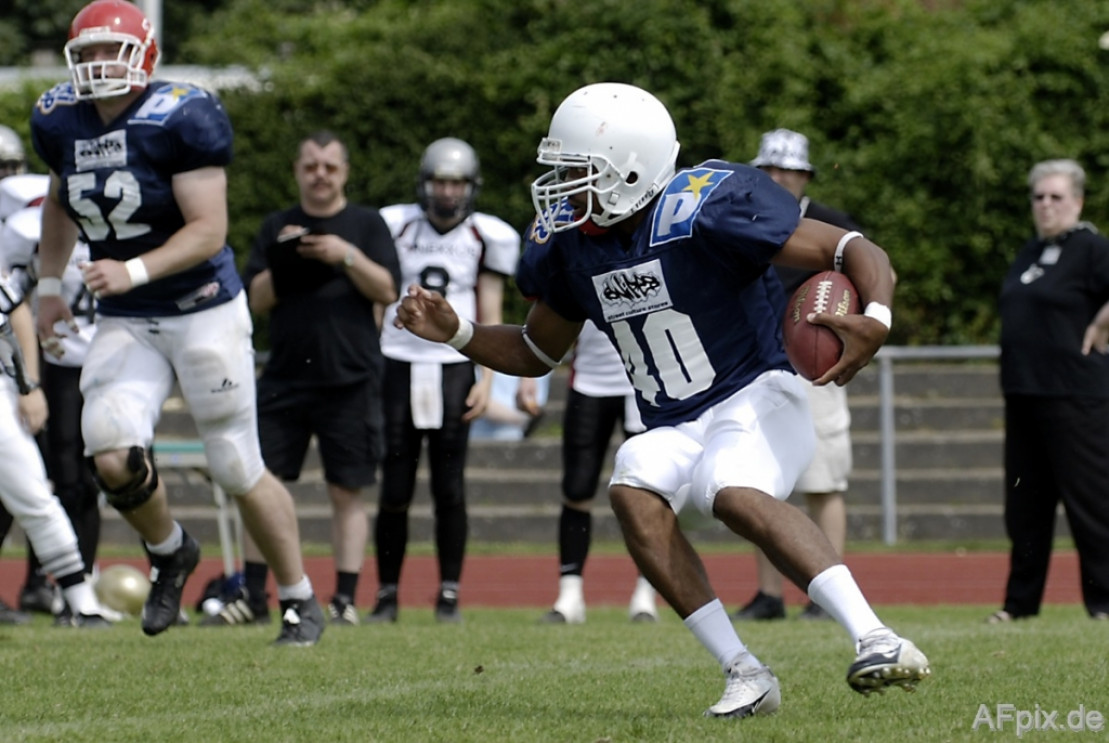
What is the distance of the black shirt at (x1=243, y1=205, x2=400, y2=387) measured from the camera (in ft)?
25.7

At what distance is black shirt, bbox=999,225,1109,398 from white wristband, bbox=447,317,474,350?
11.8 ft

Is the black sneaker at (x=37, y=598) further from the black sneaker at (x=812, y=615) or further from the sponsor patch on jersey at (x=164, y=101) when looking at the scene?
the black sneaker at (x=812, y=615)

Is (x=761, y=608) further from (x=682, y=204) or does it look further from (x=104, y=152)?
(x=682, y=204)

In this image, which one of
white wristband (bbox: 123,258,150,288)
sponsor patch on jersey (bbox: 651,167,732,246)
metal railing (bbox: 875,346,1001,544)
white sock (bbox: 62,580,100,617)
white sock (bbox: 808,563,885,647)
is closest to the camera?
white sock (bbox: 808,563,885,647)

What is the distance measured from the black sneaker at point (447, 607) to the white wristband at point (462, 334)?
315 centimetres

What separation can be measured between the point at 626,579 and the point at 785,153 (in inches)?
146

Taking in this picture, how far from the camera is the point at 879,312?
426cm

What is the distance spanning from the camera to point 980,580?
10.6 meters

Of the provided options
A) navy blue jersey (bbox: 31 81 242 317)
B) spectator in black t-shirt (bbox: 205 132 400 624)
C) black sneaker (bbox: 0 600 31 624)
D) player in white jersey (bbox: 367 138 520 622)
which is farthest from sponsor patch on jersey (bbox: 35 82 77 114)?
black sneaker (bbox: 0 600 31 624)

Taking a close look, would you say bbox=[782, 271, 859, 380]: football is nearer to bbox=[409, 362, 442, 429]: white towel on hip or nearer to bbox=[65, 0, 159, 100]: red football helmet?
bbox=[65, 0, 159, 100]: red football helmet

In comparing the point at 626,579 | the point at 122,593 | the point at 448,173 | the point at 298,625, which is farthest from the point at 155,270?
the point at 626,579

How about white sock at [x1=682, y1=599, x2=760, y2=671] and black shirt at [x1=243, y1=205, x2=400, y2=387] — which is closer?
white sock at [x1=682, y1=599, x2=760, y2=671]

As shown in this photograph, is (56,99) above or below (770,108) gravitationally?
above

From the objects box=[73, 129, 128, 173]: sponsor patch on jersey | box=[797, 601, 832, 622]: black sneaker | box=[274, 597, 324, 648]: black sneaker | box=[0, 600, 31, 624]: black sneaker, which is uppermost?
box=[73, 129, 128, 173]: sponsor patch on jersey
